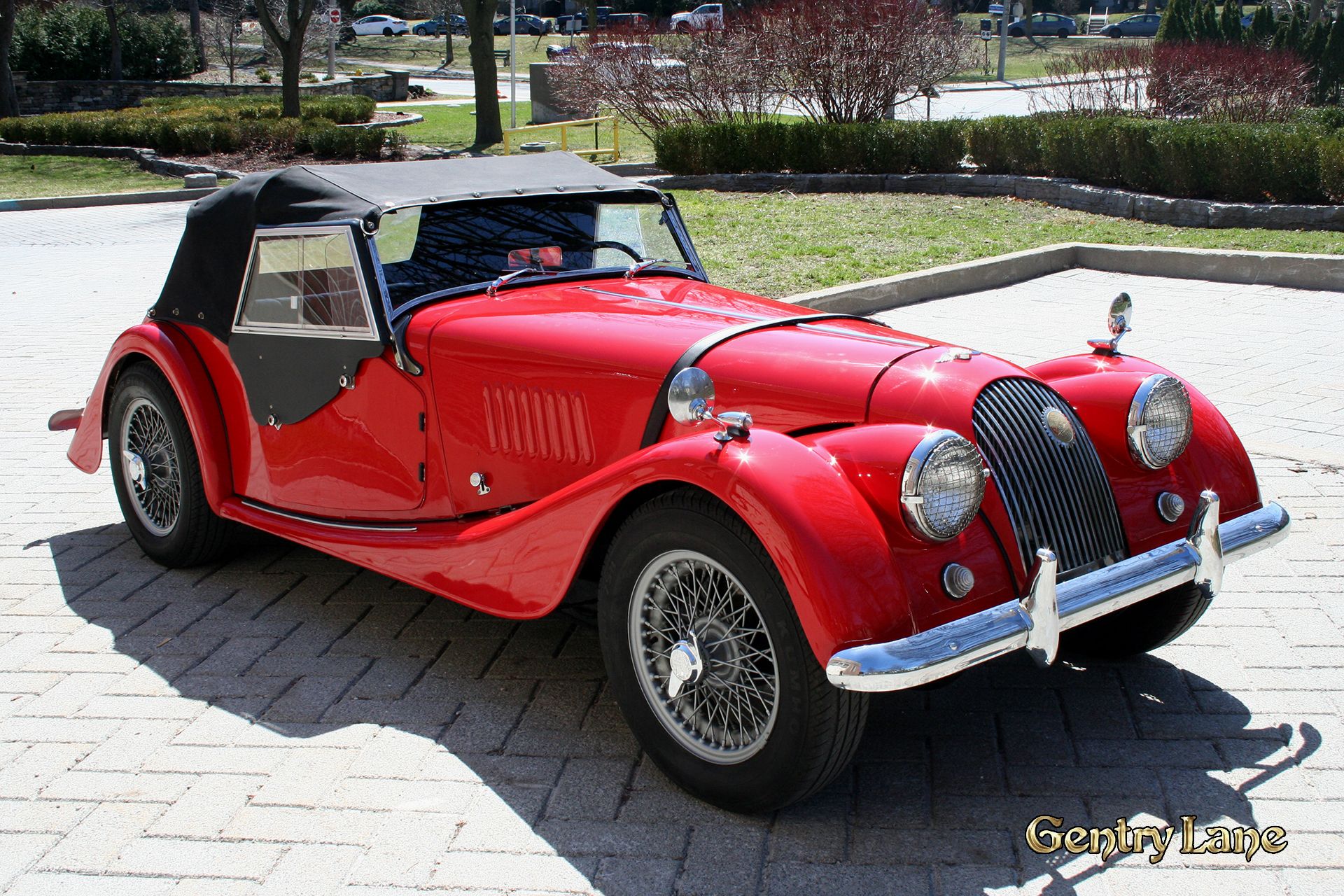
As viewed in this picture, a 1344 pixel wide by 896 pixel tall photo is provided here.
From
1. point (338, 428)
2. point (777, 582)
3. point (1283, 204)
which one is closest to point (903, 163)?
point (1283, 204)

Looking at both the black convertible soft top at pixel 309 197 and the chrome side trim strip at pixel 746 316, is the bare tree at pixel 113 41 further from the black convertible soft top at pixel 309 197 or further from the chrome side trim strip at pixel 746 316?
the chrome side trim strip at pixel 746 316

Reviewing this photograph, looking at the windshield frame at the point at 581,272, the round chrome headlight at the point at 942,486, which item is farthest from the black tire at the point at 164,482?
the round chrome headlight at the point at 942,486

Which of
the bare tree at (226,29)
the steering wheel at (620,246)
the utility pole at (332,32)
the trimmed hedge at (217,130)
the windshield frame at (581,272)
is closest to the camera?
the windshield frame at (581,272)

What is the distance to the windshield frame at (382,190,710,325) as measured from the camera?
4047 millimetres

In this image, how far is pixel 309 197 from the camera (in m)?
4.34

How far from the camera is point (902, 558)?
9.52ft

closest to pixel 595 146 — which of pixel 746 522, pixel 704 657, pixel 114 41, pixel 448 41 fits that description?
pixel 704 657

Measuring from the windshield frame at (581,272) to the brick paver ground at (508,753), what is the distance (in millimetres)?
1174

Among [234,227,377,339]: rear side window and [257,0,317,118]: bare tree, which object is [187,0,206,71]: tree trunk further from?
[234,227,377,339]: rear side window

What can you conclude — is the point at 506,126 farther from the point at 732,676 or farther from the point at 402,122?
the point at 732,676

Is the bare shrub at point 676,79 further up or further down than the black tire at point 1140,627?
further up

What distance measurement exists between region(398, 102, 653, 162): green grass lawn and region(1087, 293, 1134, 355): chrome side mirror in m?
17.0

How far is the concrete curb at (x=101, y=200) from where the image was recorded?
59.1 ft

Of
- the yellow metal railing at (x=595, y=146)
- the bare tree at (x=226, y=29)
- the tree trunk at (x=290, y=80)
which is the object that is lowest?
the yellow metal railing at (x=595, y=146)
